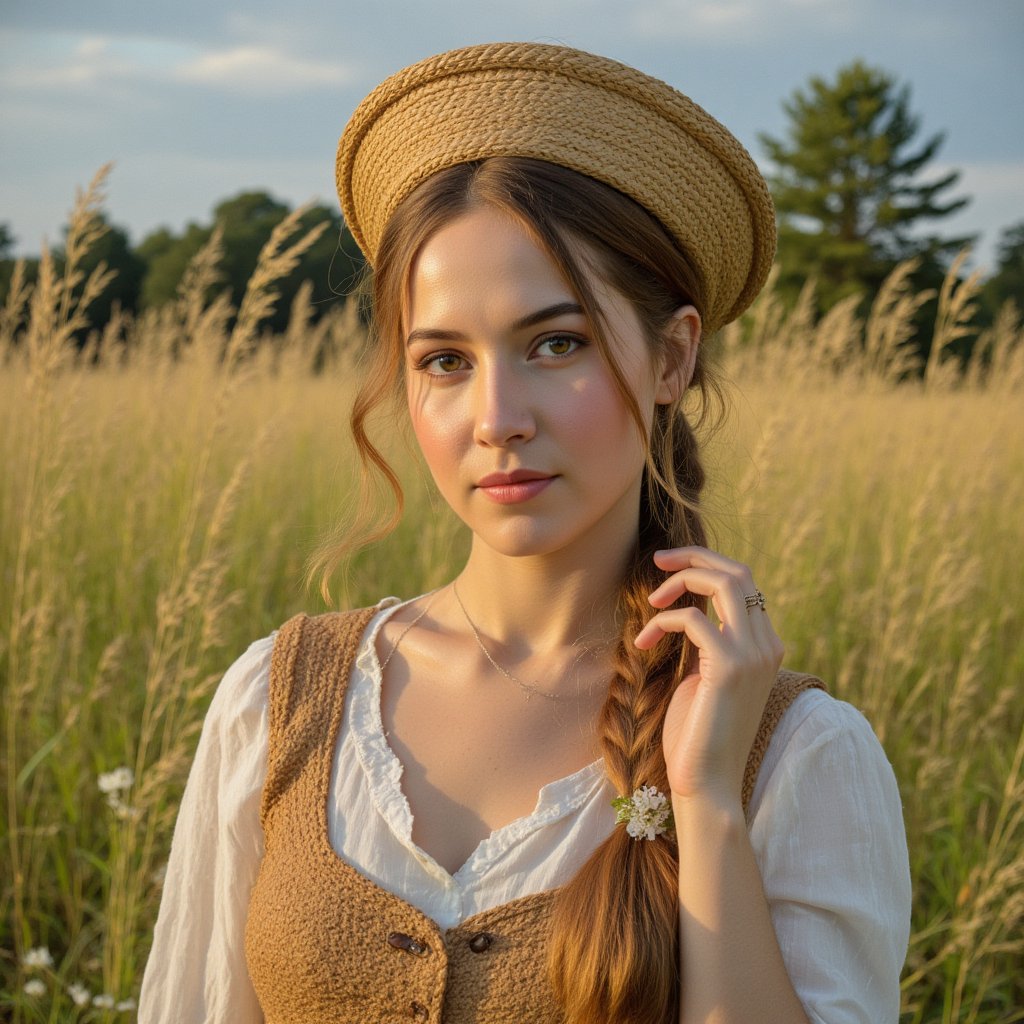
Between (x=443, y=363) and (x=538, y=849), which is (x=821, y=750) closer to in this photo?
(x=538, y=849)

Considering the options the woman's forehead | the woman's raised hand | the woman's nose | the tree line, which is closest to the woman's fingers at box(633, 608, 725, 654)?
the woman's raised hand

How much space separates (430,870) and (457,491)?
48 cm

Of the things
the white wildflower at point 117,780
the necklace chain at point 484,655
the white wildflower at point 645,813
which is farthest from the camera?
the white wildflower at point 117,780

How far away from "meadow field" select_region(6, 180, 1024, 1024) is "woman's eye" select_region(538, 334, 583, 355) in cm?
48

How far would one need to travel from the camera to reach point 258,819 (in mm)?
1453

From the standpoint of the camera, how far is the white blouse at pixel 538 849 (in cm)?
125

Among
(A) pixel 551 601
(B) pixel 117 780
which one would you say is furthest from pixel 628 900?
(B) pixel 117 780

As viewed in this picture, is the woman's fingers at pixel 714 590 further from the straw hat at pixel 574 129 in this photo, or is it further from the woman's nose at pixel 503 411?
the straw hat at pixel 574 129

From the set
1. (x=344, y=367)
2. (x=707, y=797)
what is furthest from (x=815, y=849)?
(x=344, y=367)

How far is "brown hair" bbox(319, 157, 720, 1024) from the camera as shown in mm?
1175

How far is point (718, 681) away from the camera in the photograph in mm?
1232

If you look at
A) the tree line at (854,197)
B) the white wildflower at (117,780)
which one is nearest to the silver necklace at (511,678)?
the white wildflower at (117,780)

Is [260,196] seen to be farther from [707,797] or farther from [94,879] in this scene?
[707,797]

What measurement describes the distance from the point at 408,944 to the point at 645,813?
1.06 feet
